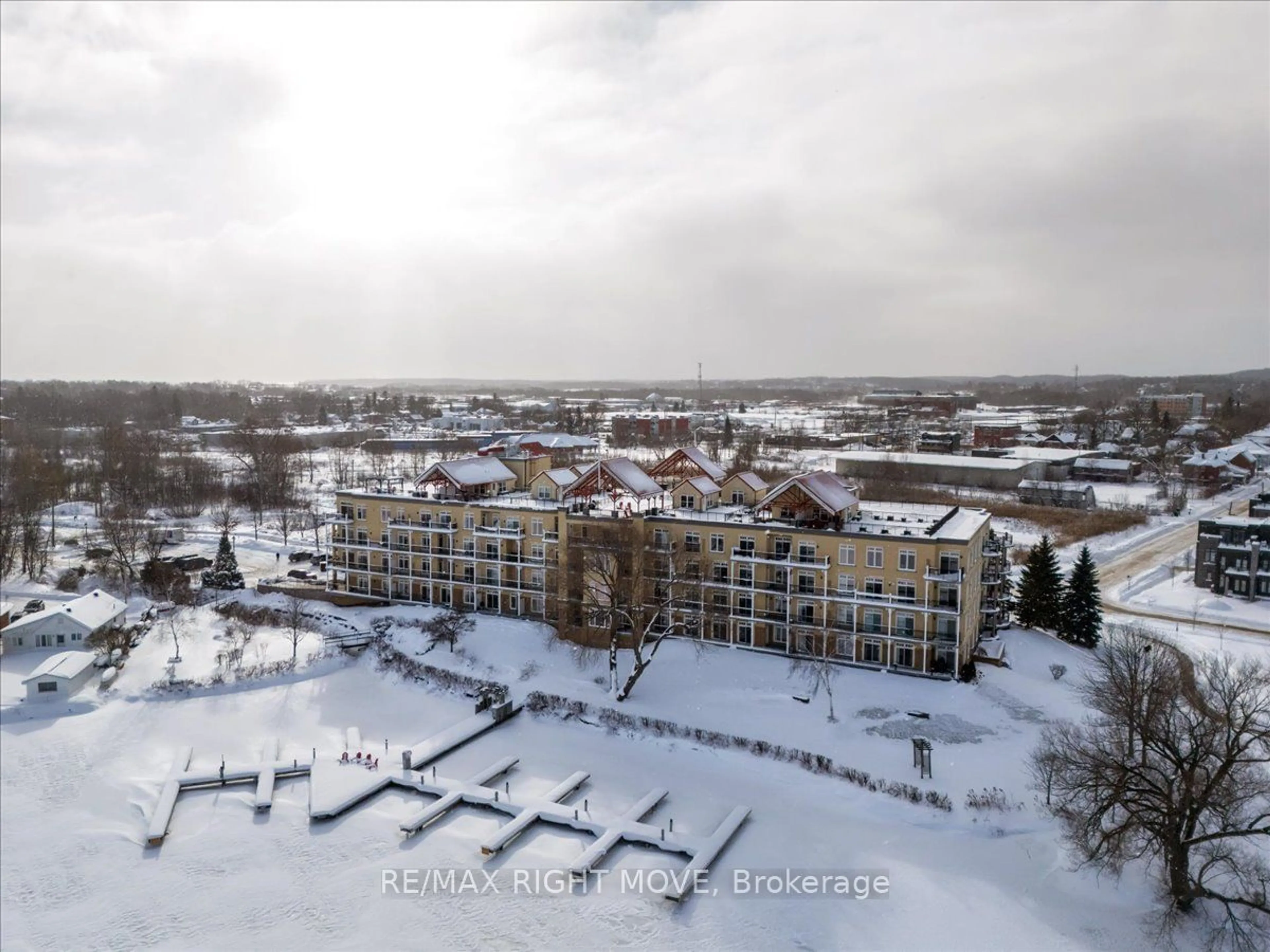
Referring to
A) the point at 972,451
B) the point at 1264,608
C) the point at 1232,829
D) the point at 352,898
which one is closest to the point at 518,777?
the point at 352,898

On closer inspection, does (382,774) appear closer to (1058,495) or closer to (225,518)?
(225,518)

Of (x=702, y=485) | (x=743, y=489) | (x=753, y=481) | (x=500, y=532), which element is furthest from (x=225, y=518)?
(x=753, y=481)

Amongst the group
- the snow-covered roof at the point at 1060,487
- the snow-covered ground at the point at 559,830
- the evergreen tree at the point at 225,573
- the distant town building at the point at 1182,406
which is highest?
the distant town building at the point at 1182,406

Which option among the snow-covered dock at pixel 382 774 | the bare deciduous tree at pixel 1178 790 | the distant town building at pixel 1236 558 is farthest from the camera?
the distant town building at pixel 1236 558

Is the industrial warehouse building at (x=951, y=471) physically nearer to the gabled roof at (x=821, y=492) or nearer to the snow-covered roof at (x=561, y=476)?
the gabled roof at (x=821, y=492)

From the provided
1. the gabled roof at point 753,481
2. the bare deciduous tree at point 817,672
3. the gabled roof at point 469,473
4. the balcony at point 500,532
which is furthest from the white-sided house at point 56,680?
the gabled roof at point 753,481
